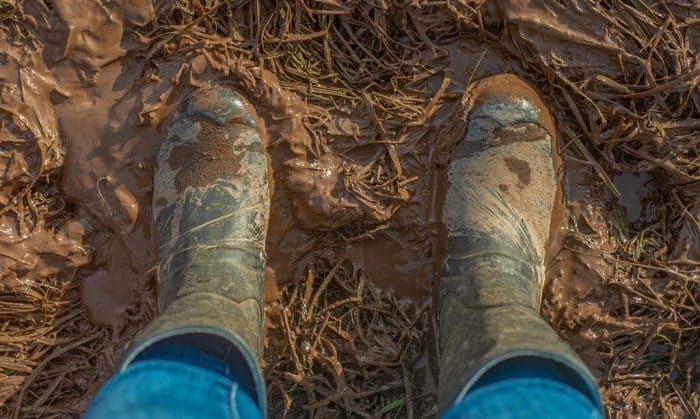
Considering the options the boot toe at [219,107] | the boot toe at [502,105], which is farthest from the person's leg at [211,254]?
the boot toe at [502,105]

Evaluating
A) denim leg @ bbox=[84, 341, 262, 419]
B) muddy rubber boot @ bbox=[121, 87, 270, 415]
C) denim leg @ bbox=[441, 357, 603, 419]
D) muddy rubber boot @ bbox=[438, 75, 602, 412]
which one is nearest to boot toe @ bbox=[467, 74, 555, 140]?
muddy rubber boot @ bbox=[438, 75, 602, 412]

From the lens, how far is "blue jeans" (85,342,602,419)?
3.90 feet

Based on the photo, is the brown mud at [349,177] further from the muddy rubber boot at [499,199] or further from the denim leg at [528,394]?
the denim leg at [528,394]

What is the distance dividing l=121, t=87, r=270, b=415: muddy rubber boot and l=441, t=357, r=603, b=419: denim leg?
2.33ft

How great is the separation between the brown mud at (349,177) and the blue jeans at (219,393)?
0.61 meters

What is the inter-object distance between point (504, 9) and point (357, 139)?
63 cm

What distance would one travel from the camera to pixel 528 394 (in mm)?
1229

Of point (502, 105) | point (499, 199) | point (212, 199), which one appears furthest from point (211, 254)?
point (502, 105)

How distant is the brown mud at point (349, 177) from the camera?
6.18 feet

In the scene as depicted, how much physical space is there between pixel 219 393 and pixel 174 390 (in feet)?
0.36

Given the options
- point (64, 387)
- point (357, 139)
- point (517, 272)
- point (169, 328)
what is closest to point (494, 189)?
point (517, 272)

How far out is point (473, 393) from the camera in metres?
1.28

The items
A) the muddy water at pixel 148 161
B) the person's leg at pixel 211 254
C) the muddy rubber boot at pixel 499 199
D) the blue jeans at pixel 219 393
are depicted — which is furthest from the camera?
the muddy water at pixel 148 161

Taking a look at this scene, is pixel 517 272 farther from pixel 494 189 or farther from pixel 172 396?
pixel 172 396
